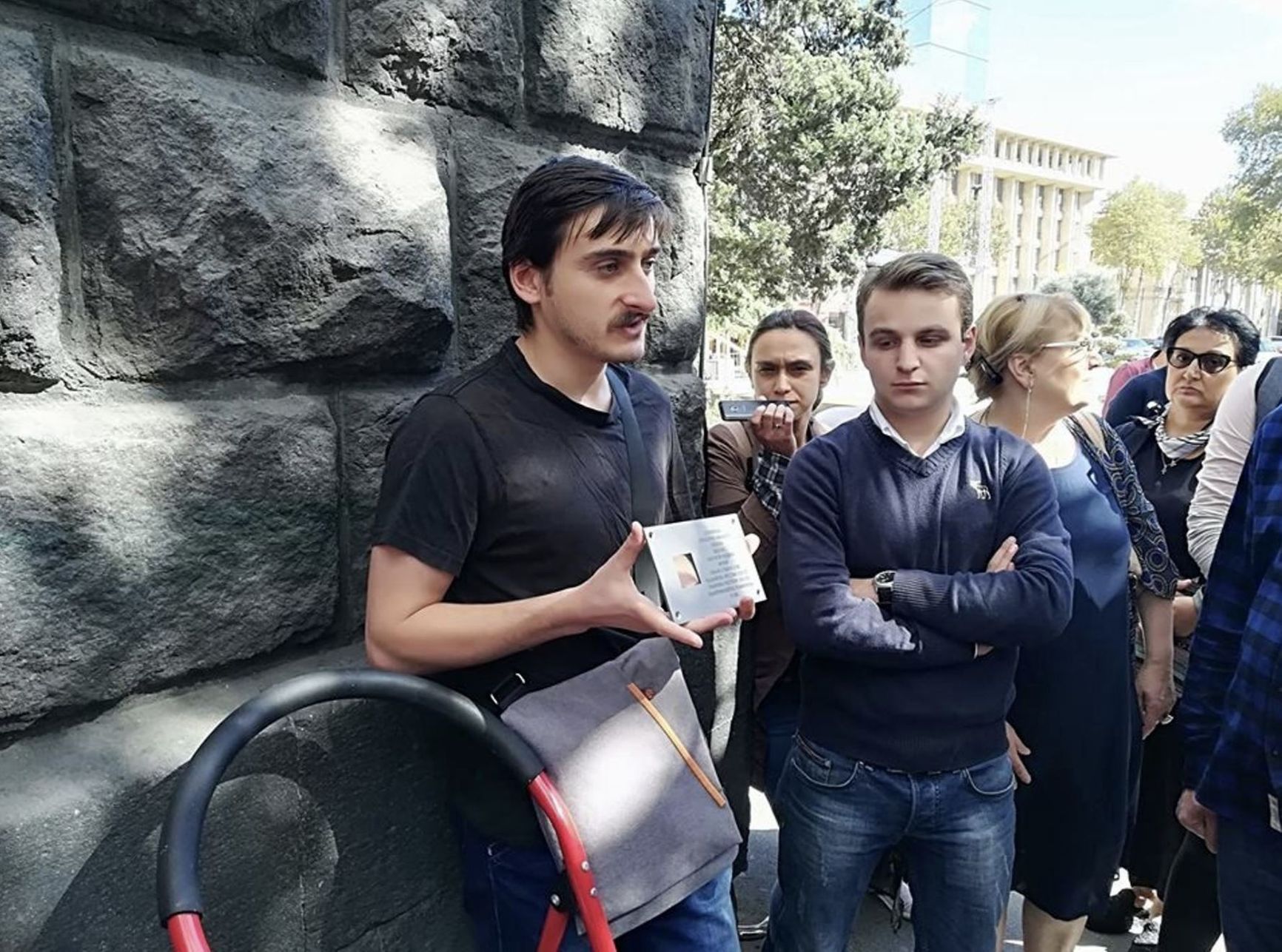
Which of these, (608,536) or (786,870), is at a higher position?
(608,536)

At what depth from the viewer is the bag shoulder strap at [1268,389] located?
2.63m

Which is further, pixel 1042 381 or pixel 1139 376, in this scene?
pixel 1139 376

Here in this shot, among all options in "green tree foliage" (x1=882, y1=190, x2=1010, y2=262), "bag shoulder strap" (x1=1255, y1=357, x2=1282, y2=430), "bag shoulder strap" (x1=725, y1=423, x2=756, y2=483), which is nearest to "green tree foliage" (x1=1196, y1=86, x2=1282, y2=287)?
"green tree foliage" (x1=882, y1=190, x2=1010, y2=262)

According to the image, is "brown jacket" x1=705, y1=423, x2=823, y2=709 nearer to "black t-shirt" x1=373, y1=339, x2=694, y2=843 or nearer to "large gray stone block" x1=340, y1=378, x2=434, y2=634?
"black t-shirt" x1=373, y1=339, x2=694, y2=843

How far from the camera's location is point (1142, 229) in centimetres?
4250

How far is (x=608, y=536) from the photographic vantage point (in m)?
1.54

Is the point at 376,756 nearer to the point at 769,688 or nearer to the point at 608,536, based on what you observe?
the point at 608,536

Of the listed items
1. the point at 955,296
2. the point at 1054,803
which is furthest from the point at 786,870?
the point at 955,296

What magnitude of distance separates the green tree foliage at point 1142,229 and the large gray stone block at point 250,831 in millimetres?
48146

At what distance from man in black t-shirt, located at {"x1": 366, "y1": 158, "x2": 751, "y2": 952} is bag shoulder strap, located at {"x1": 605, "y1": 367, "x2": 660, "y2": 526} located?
2 centimetres

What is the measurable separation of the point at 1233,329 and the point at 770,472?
2311mm

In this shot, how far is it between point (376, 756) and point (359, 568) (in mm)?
331

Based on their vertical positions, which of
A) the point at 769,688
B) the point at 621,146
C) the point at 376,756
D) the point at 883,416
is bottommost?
the point at 769,688

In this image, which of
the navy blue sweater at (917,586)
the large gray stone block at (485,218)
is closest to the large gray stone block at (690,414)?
the navy blue sweater at (917,586)
